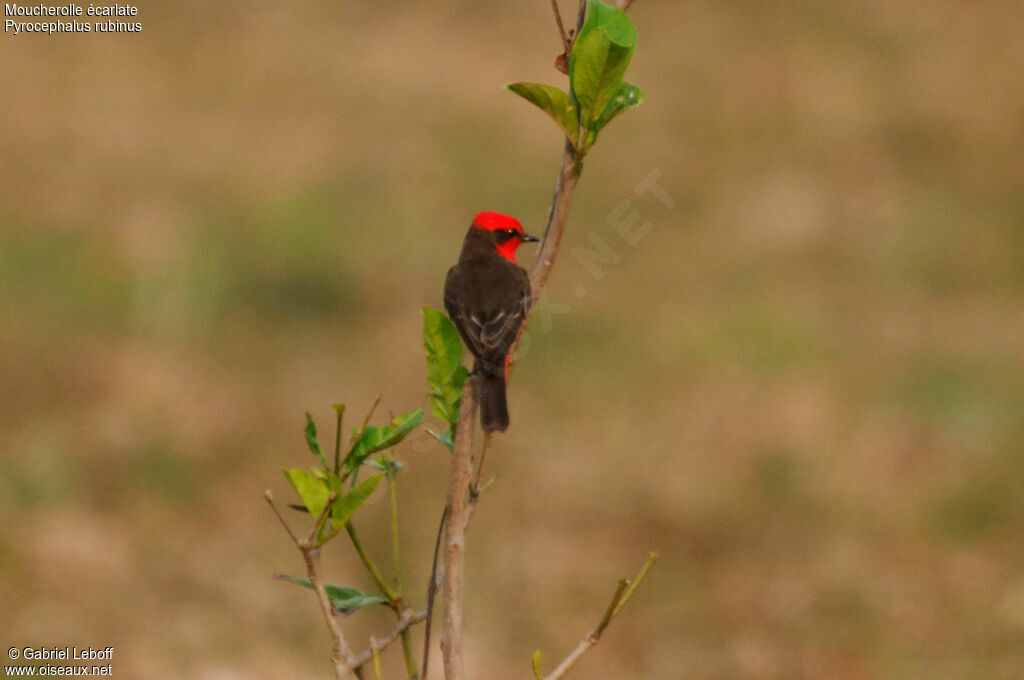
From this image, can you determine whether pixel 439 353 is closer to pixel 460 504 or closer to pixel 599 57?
pixel 460 504

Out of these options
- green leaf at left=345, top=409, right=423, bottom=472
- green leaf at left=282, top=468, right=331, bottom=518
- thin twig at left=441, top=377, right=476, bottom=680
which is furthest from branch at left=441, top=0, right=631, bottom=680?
green leaf at left=282, top=468, right=331, bottom=518

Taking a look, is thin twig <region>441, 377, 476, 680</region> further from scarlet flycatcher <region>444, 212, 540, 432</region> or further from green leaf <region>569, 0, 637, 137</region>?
scarlet flycatcher <region>444, 212, 540, 432</region>

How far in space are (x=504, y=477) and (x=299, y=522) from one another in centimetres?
117

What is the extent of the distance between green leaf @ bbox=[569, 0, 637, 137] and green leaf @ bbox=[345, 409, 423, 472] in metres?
0.60

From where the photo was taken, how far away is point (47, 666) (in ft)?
15.2

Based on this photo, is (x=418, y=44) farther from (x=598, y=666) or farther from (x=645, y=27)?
(x=598, y=666)

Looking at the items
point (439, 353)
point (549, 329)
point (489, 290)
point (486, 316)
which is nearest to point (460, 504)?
point (439, 353)

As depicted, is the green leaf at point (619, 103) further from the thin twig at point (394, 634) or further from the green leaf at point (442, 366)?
the thin twig at point (394, 634)

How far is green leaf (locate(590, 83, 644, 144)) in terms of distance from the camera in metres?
1.95

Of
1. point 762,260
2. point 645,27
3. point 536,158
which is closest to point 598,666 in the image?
point 762,260

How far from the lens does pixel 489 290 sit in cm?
395

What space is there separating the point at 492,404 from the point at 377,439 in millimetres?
633

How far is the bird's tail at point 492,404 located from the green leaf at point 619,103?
0.55 meters

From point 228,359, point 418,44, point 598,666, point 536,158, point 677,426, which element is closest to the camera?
point 598,666
